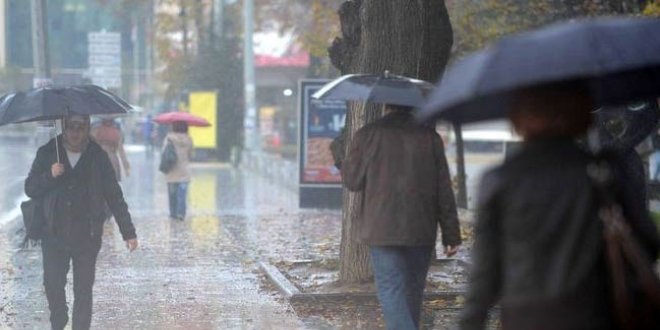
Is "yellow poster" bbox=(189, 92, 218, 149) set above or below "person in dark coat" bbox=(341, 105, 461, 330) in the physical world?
below

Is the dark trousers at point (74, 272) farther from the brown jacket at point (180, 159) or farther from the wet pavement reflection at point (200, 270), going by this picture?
the brown jacket at point (180, 159)

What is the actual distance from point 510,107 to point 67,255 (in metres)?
4.72

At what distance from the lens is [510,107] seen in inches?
173

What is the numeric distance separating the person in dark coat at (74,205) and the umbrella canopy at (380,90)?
1.64 meters

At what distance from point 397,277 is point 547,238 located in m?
3.27

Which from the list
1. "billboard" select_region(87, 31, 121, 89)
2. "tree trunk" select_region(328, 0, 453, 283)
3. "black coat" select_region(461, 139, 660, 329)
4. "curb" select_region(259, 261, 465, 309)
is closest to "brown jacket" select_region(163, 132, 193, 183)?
"billboard" select_region(87, 31, 121, 89)

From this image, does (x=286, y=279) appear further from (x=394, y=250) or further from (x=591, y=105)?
(x=591, y=105)

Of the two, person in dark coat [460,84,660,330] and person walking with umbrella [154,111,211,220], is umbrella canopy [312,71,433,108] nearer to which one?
person in dark coat [460,84,660,330]

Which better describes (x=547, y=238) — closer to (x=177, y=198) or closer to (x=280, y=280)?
(x=280, y=280)

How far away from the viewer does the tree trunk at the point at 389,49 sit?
36.7 feet

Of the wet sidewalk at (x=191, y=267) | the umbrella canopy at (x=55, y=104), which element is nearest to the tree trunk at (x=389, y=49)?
the wet sidewalk at (x=191, y=267)

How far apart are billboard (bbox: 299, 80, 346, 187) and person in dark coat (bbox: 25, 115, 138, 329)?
12838 millimetres

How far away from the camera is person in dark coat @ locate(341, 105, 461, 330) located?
7211 mm

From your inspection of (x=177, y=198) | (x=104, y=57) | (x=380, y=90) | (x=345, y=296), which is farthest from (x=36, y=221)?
(x=104, y=57)
